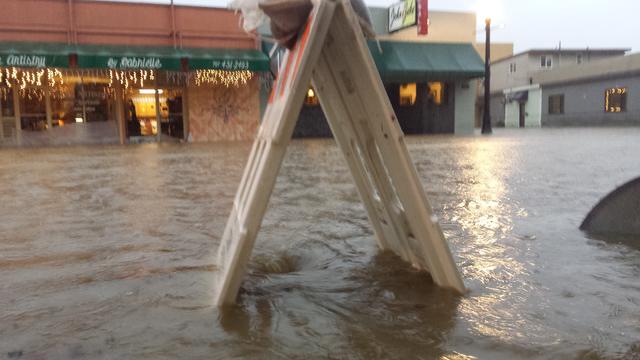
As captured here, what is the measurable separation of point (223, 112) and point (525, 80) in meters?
30.4

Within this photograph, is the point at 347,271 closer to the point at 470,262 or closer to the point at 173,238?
the point at 470,262

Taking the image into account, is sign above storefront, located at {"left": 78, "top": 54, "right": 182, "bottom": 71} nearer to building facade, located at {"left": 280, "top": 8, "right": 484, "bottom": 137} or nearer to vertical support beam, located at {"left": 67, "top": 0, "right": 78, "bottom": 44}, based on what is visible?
vertical support beam, located at {"left": 67, "top": 0, "right": 78, "bottom": 44}

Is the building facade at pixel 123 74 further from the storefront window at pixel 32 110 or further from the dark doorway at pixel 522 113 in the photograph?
the dark doorway at pixel 522 113

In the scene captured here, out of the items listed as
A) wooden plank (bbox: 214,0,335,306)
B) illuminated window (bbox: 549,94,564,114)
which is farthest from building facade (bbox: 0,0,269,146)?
illuminated window (bbox: 549,94,564,114)

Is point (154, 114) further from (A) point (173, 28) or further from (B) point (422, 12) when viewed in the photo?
(B) point (422, 12)

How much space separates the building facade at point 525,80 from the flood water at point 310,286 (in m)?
38.0

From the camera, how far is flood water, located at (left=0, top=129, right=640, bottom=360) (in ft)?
6.62

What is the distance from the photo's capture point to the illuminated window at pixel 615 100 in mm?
32656

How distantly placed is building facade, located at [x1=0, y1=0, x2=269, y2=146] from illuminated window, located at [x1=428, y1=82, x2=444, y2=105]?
8664 millimetres

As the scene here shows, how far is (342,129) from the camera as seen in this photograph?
9.32ft

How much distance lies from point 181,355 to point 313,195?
13.2 feet

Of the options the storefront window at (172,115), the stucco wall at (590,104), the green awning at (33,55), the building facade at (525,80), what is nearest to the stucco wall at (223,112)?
the storefront window at (172,115)

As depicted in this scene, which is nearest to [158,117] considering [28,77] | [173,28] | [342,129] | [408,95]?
[173,28]

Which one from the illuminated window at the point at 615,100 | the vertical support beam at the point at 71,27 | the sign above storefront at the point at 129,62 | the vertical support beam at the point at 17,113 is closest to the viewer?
the sign above storefront at the point at 129,62
